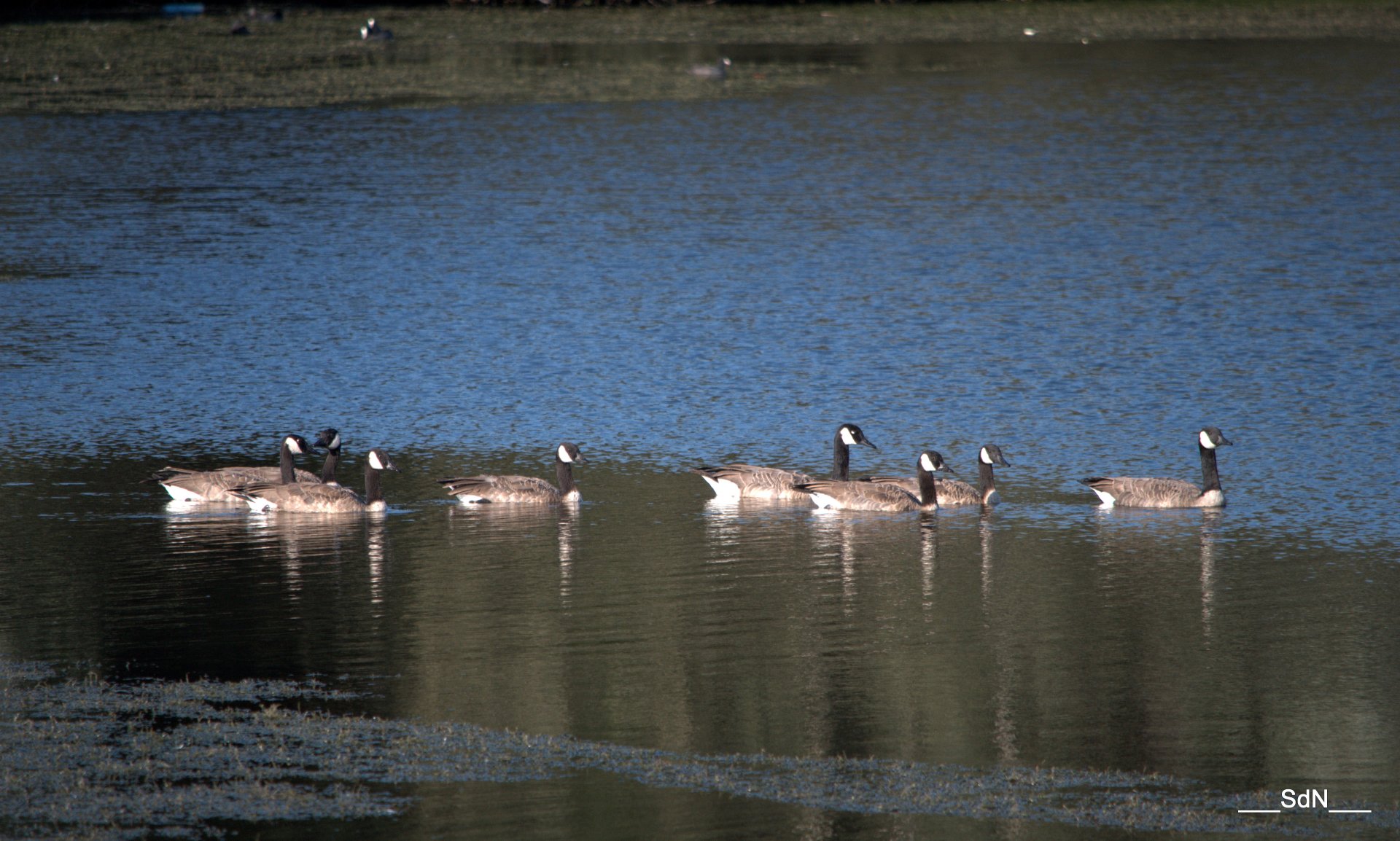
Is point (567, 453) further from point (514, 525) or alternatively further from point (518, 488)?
point (514, 525)

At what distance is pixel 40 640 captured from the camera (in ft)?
40.7

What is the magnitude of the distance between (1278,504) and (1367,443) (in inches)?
106

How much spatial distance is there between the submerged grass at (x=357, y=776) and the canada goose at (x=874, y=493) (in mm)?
6827

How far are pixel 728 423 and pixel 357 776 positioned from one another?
1083cm

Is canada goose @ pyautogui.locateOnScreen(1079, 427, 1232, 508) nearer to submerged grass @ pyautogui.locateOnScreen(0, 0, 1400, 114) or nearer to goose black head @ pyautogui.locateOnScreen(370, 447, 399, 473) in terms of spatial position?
goose black head @ pyautogui.locateOnScreen(370, 447, 399, 473)

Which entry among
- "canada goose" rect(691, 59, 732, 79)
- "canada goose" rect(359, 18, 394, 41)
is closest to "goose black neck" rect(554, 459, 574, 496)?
"canada goose" rect(691, 59, 732, 79)

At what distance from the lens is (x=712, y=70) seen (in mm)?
50438

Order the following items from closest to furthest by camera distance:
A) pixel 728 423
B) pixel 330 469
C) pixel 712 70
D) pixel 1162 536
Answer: pixel 1162 536 < pixel 330 469 < pixel 728 423 < pixel 712 70

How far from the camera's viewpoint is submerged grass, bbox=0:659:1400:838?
9.17 metres

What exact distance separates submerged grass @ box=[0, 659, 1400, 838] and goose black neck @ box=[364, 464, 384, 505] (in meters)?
6.00

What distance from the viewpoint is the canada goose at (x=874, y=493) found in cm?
1686

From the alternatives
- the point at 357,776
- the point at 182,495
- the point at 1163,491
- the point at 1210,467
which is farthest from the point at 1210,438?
the point at 357,776

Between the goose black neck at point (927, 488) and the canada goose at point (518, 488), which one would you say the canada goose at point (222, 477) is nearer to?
the canada goose at point (518, 488)

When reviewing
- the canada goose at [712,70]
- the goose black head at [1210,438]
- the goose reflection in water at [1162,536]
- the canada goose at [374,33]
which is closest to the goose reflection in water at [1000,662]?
the goose reflection in water at [1162,536]
